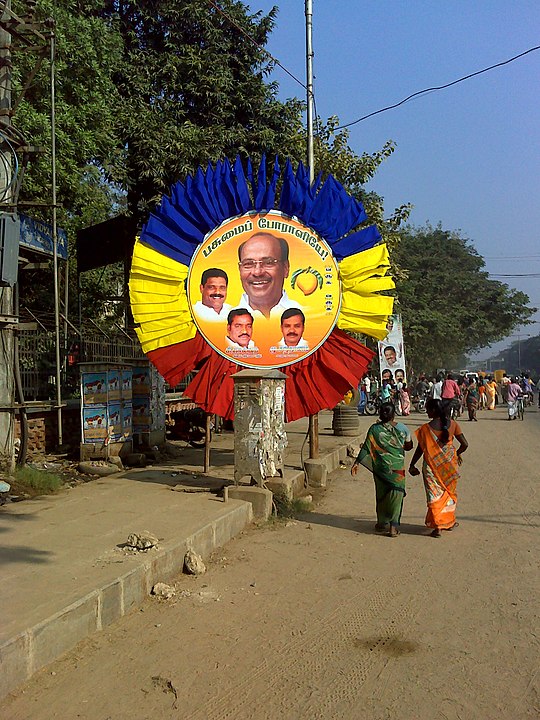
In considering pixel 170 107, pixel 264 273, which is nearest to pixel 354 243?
pixel 264 273

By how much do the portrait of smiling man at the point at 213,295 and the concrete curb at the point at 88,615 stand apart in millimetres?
3878

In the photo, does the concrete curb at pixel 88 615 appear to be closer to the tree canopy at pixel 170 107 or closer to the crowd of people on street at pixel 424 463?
the crowd of people on street at pixel 424 463

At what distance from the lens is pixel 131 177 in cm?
1606

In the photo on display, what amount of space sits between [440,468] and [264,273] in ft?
12.7

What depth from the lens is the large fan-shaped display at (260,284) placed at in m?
9.34

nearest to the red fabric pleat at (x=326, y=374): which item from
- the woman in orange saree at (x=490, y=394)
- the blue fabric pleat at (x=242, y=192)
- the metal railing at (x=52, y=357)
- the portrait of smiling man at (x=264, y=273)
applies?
the portrait of smiling man at (x=264, y=273)

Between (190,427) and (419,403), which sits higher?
(190,427)

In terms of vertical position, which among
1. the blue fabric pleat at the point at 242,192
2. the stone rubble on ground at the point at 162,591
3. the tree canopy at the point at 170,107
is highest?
the tree canopy at the point at 170,107

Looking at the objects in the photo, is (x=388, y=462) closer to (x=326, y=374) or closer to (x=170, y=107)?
(x=326, y=374)

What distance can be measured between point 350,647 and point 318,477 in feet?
19.3

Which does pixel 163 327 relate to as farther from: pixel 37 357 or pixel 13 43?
pixel 13 43

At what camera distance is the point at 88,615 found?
4.25 m

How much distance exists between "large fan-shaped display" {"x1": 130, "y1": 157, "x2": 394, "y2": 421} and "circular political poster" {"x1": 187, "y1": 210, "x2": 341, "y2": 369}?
0.01 metres

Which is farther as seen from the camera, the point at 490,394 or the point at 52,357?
the point at 490,394
